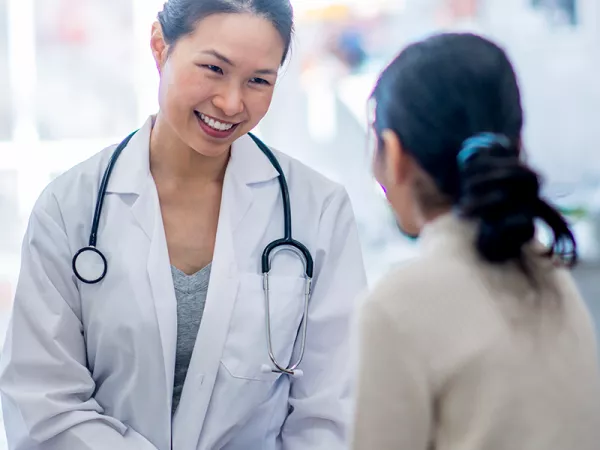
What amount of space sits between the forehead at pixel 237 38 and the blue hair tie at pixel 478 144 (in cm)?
51

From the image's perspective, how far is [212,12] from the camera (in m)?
1.20

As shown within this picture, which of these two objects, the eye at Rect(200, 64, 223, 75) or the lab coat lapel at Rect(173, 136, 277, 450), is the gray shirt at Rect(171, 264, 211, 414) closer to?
the lab coat lapel at Rect(173, 136, 277, 450)

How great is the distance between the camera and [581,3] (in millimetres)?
2473

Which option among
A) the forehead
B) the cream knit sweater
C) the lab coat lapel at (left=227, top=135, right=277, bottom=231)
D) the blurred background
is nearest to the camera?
the cream knit sweater

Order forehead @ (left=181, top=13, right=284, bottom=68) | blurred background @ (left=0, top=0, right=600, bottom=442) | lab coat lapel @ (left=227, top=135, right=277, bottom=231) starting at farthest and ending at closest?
blurred background @ (left=0, top=0, right=600, bottom=442), lab coat lapel @ (left=227, top=135, right=277, bottom=231), forehead @ (left=181, top=13, right=284, bottom=68)

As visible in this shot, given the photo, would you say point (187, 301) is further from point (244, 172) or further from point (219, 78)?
point (219, 78)

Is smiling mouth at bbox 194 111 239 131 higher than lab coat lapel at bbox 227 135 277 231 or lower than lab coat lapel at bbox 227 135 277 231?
higher

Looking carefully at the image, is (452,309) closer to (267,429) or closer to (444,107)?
(444,107)

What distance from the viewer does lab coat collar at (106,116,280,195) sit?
1277 mm

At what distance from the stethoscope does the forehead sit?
0.76 ft

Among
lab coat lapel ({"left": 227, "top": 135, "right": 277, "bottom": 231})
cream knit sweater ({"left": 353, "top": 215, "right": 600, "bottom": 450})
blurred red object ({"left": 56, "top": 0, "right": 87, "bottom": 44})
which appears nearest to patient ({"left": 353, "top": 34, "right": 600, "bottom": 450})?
cream knit sweater ({"left": 353, "top": 215, "right": 600, "bottom": 450})

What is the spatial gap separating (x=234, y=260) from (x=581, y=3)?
1749 mm

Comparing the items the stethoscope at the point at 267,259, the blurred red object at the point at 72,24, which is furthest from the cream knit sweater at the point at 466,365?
the blurred red object at the point at 72,24

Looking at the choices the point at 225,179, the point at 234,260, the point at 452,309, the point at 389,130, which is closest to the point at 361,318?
the point at 452,309
